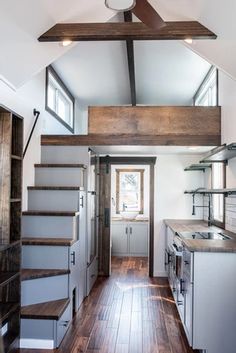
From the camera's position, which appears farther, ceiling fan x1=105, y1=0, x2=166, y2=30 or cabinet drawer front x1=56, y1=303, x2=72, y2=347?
cabinet drawer front x1=56, y1=303, x2=72, y2=347

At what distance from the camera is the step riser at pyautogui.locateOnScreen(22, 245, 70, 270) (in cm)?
346

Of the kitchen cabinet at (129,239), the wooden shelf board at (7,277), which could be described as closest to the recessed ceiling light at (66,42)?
the wooden shelf board at (7,277)

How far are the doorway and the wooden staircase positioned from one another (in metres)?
1.29

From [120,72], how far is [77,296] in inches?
135

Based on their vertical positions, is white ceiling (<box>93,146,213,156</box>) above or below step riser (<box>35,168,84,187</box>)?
above

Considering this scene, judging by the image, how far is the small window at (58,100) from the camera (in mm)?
4863

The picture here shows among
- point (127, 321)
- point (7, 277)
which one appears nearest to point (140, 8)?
point (7, 277)

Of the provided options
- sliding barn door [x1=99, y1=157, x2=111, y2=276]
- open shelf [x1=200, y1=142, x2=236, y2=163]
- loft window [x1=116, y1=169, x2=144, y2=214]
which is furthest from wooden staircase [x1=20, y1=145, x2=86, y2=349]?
loft window [x1=116, y1=169, x2=144, y2=214]

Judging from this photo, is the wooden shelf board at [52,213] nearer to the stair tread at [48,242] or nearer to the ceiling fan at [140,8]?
the stair tread at [48,242]

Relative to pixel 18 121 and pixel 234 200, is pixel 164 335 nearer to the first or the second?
pixel 234 200

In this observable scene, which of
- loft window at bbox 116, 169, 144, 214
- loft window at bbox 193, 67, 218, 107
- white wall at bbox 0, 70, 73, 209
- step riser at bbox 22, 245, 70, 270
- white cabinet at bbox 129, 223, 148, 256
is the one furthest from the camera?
loft window at bbox 116, 169, 144, 214

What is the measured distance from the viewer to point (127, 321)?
11.9ft

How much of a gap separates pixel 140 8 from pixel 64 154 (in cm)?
252

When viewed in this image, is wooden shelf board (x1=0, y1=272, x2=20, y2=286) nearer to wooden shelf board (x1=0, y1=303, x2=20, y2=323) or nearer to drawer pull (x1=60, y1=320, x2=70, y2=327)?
wooden shelf board (x1=0, y1=303, x2=20, y2=323)
